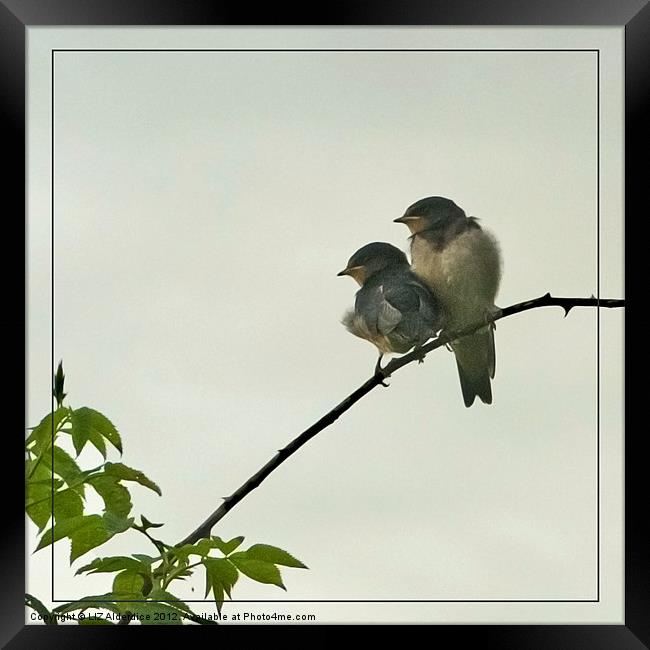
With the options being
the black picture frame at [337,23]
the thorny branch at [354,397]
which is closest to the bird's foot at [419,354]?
the thorny branch at [354,397]

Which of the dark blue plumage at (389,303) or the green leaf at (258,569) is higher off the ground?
the dark blue plumage at (389,303)

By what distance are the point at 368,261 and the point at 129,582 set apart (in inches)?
13.1

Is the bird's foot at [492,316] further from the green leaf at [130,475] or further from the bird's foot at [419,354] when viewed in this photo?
the green leaf at [130,475]

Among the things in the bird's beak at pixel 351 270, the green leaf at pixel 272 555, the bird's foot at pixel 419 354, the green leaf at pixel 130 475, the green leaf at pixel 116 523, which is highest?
the bird's beak at pixel 351 270

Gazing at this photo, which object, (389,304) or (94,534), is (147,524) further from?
(389,304)

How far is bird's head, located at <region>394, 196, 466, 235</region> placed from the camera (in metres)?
0.62

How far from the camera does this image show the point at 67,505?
0.63 m

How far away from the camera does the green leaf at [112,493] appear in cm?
62

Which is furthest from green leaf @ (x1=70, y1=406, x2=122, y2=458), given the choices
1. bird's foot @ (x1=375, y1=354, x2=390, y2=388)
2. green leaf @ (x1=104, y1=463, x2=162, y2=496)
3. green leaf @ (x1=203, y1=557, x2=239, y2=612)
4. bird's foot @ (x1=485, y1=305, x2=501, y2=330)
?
bird's foot @ (x1=485, y1=305, x2=501, y2=330)

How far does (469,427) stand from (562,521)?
0.11m

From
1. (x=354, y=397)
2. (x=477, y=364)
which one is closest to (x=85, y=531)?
(x=354, y=397)

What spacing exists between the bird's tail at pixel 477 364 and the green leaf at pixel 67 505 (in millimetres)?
339

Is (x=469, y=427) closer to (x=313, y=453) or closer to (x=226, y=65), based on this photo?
(x=313, y=453)

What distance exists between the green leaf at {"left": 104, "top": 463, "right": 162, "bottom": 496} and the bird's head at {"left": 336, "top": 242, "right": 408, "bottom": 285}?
23cm
